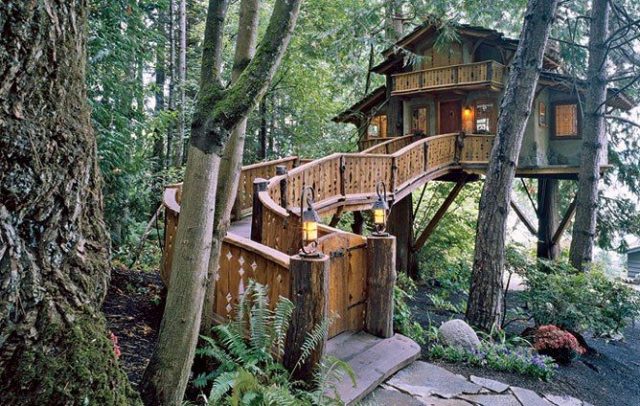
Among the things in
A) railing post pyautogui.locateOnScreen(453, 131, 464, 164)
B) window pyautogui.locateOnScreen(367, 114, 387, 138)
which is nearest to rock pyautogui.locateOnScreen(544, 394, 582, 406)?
railing post pyautogui.locateOnScreen(453, 131, 464, 164)

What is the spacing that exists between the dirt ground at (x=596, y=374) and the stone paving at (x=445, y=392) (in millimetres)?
345

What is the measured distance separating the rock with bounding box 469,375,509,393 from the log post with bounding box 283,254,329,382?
214cm

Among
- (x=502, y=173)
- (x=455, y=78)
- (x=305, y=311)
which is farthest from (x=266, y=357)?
(x=455, y=78)

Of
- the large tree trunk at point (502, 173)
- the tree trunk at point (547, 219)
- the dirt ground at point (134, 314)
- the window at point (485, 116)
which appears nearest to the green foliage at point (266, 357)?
the dirt ground at point (134, 314)

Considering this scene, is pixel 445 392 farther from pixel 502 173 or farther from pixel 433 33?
pixel 433 33

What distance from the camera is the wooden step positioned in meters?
4.01

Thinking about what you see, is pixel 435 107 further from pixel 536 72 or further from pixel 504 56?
pixel 536 72

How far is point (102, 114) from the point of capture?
6461mm

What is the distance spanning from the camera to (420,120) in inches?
745

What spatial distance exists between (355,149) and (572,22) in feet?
35.2

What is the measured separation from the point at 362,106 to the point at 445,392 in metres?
16.6

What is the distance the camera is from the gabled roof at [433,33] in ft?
50.6

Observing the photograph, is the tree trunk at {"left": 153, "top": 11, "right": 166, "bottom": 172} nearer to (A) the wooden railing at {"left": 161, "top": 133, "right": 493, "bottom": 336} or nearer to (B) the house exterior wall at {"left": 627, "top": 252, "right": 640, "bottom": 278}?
(A) the wooden railing at {"left": 161, "top": 133, "right": 493, "bottom": 336}

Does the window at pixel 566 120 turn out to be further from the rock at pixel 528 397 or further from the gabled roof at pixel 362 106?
the rock at pixel 528 397
